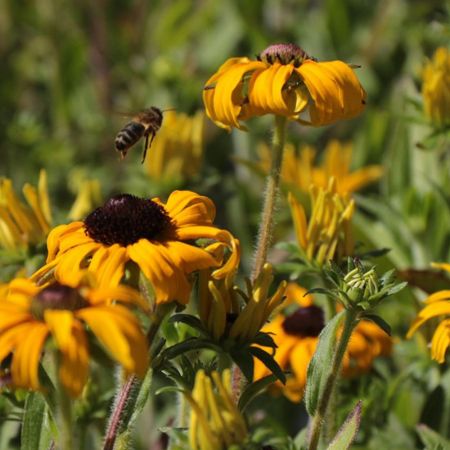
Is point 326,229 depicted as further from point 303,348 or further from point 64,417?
point 64,417

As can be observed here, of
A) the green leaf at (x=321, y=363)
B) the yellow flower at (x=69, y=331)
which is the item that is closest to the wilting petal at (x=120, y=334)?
the yellow flower at (x=69, y=331)

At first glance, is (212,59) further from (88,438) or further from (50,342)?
(50,342)

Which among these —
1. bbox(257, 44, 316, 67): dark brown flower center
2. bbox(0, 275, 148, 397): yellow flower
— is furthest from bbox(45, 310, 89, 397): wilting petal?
bbox(257, 44, 316, 67): dark brown flower center

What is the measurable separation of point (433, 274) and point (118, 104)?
2.37 metres

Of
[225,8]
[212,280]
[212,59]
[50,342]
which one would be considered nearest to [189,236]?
[212,280]

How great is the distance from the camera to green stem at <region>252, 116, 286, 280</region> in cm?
171

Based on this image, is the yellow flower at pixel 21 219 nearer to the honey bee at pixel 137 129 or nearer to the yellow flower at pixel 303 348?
the honey bee at pixel 137 129

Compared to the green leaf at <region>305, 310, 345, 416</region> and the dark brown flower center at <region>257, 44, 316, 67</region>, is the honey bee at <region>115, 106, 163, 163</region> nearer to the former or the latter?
the dark brown flower center at <region>257, 44, 316, 67</region>

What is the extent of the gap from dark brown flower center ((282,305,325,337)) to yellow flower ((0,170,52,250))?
581 millimetres

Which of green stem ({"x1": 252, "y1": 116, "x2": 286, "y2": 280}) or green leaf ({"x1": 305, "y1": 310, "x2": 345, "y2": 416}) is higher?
green stem ({"x1": 252, "y1": 116, "x2": 286, "y2": 280})

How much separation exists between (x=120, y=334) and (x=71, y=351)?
0.07 m

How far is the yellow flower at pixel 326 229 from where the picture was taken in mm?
1848

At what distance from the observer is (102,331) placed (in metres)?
1.14

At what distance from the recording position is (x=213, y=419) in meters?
1.23
